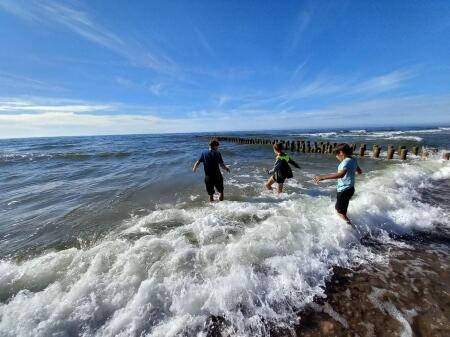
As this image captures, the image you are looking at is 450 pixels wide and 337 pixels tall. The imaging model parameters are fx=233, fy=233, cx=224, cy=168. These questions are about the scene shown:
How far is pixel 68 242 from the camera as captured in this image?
5.77 meters

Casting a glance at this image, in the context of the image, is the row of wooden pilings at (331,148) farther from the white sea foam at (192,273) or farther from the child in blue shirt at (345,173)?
the white sea foam at (192,273)

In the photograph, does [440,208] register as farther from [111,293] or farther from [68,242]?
[68,242]

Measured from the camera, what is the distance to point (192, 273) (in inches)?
162

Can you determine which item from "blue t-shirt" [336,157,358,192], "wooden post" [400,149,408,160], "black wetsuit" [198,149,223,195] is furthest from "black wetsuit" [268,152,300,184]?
"wooden post" [400,149,408,160]

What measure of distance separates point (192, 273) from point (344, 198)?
381 centimetres

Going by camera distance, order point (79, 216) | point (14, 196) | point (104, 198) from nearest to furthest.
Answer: point (79, 216), point (104, 198), point (14, 196)

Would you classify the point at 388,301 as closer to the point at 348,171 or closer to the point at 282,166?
the point at 348,171

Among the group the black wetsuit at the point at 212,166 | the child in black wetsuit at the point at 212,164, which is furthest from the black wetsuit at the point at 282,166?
the black wetsuit at the point at 212,166

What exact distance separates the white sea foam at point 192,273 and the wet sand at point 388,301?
19 cm

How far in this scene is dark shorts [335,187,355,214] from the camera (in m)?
5.32

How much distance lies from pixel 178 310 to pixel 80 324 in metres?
1.34

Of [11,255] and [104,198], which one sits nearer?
[11,255]

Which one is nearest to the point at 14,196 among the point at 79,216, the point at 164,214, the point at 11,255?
the point at 79,216

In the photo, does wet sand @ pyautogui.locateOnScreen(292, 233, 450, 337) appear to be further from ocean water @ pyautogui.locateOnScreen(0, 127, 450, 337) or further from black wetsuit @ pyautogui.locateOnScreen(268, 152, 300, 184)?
black wetsuit @ pyautogui.locateOnScreen(268, 152, 300, 184)
